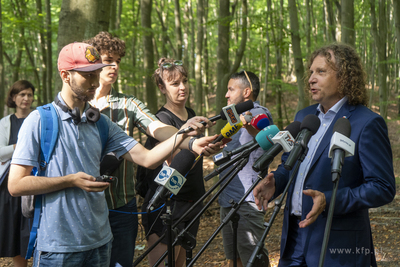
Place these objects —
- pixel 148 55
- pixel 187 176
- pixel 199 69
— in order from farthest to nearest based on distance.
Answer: pixel 199 69 → pixel 148 55 → pixel 187 176

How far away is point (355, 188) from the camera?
2285 millimetres

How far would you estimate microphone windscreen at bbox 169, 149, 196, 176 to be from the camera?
2.13m

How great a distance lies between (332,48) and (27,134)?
2.40 meters

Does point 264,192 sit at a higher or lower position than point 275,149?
lower

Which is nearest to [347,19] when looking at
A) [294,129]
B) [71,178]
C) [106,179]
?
[294,129]

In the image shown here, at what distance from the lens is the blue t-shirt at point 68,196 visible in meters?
2.19

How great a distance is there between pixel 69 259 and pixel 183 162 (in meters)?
0.99

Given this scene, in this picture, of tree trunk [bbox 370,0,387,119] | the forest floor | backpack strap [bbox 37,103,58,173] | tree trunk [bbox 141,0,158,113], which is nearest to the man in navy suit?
backpack strap [bbox 37,103,58,173]

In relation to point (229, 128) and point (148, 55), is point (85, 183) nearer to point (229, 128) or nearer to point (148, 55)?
point (229, 128)

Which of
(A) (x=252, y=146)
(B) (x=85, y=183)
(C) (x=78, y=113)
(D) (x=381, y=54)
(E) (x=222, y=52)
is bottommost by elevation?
(B) (x=85, y=183)

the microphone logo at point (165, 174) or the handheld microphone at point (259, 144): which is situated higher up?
the handheld microphone at point (259, 144)

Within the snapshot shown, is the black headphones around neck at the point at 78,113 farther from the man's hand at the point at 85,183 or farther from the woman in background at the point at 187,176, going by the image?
the woman in background at the point at 187,176

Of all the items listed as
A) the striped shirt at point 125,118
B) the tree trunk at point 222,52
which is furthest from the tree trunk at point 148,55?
the striped shirt at point 125,118

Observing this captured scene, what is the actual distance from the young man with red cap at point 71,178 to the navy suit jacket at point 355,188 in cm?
99
